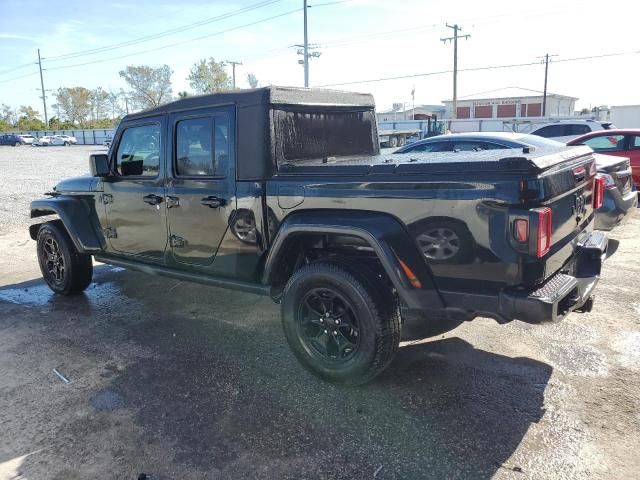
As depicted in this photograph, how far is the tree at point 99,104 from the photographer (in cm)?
9650

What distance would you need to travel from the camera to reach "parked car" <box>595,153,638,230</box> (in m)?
6.46

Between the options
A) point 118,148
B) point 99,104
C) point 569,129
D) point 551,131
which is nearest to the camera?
point 118,148

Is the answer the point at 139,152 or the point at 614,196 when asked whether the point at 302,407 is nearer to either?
the point at 139,152

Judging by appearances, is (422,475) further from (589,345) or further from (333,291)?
(589,345)

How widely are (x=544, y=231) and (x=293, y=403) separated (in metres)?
1.85

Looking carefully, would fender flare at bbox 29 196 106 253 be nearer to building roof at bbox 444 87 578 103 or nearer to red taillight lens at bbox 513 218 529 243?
red taillight lens at bbox 513 218 529 243

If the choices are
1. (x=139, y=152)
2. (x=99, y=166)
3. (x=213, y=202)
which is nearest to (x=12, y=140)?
(x=99, y=166)

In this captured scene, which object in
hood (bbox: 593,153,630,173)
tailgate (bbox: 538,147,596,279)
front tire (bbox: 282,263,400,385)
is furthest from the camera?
hood (bbox: 593,153,630,173)

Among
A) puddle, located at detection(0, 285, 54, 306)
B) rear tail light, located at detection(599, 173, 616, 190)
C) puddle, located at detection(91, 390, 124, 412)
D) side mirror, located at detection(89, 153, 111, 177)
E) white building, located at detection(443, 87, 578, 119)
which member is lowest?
puddle, located at detection(0, 285, 54, 306)

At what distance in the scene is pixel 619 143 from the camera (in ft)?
34.3

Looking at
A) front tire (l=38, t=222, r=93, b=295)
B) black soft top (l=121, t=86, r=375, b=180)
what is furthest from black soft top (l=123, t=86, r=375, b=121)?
front tire (l=38, t=222, r=93, b=295)

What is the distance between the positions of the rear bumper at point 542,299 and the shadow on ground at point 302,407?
23.9 inches

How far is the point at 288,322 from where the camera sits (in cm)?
369

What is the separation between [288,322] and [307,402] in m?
0.57
